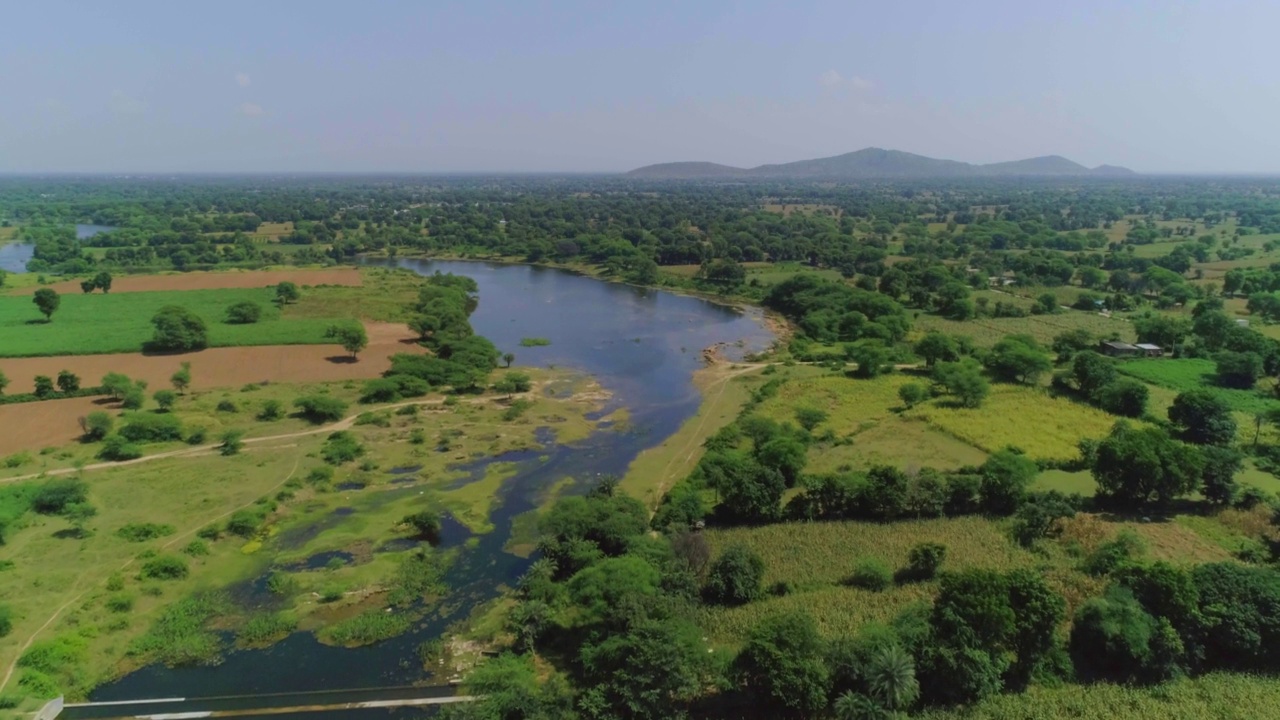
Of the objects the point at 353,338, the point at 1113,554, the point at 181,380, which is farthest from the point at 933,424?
the point at 181,380

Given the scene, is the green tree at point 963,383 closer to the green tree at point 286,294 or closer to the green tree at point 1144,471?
the green tree at point 1144,471

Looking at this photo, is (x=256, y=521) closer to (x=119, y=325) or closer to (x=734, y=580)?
(x=734, y=580)

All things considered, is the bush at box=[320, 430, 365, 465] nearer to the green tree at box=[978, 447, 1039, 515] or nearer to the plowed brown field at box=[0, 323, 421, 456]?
the plowed brown field at box=[0, 323, 421, 456]

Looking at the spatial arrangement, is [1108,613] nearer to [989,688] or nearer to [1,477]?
[989,688]

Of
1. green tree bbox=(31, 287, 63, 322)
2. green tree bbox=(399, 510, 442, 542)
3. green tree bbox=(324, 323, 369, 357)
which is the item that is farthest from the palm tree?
green tree bbox=(31, 287, 63, 322)

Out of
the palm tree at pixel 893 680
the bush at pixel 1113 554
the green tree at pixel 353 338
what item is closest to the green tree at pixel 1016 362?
the bush at pixel 1113 554
